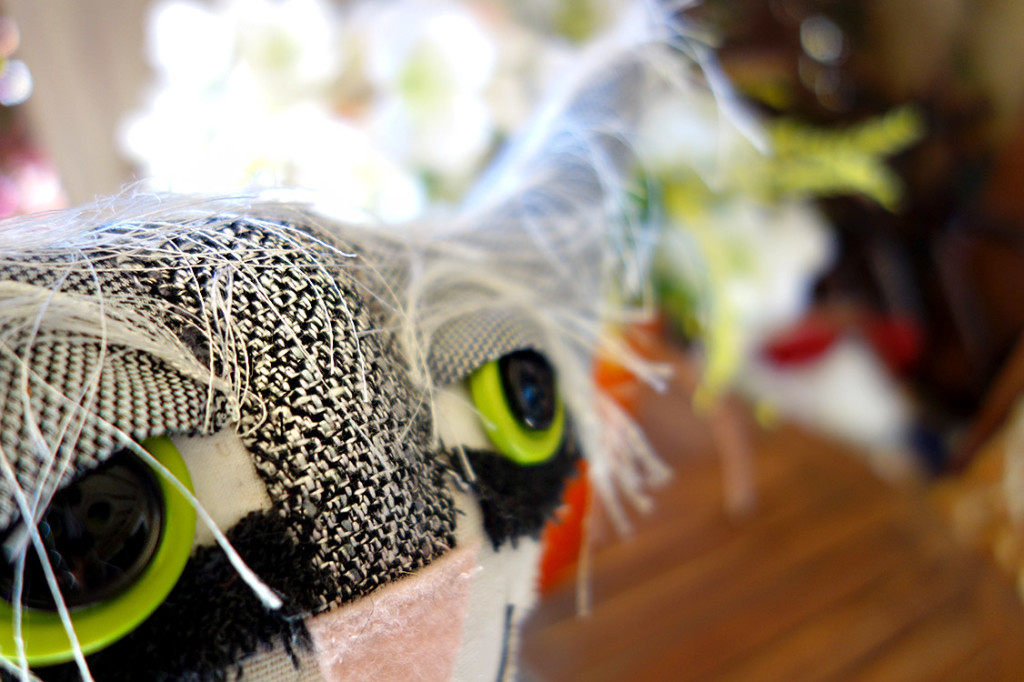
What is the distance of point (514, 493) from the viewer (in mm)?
150

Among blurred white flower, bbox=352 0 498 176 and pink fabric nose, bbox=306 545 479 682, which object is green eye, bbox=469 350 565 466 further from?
blurred white flower, bbox=352 0 498 176

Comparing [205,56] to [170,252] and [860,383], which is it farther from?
[860,383]

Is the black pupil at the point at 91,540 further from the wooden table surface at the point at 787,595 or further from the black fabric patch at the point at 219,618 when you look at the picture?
the wooden table surface at the point at 787,595

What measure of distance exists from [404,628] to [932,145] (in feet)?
2.23

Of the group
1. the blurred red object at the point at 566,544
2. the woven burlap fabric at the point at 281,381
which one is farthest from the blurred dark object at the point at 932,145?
the woven burlap fabric at the point at 281,381

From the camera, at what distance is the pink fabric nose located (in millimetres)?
121

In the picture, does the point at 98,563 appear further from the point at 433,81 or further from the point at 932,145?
the point at 932,145

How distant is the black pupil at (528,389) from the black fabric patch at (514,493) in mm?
12

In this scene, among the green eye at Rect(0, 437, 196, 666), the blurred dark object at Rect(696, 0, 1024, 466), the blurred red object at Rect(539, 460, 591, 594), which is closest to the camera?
the green eye at Rect(0, 437, 196, 666)

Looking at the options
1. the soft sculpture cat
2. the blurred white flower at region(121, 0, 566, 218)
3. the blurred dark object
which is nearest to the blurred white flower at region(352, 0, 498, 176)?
the blurred white flower at region(121, 0, 566, 218)

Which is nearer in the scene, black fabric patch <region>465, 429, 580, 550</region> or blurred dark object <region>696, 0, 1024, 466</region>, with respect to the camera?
black fabric patch <region>465, 429, 580, 550</region>

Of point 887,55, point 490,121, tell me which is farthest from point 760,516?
point 887,55

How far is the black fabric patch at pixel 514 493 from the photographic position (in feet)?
0.47

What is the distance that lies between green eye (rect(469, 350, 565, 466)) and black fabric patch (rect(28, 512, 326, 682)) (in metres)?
0.05
